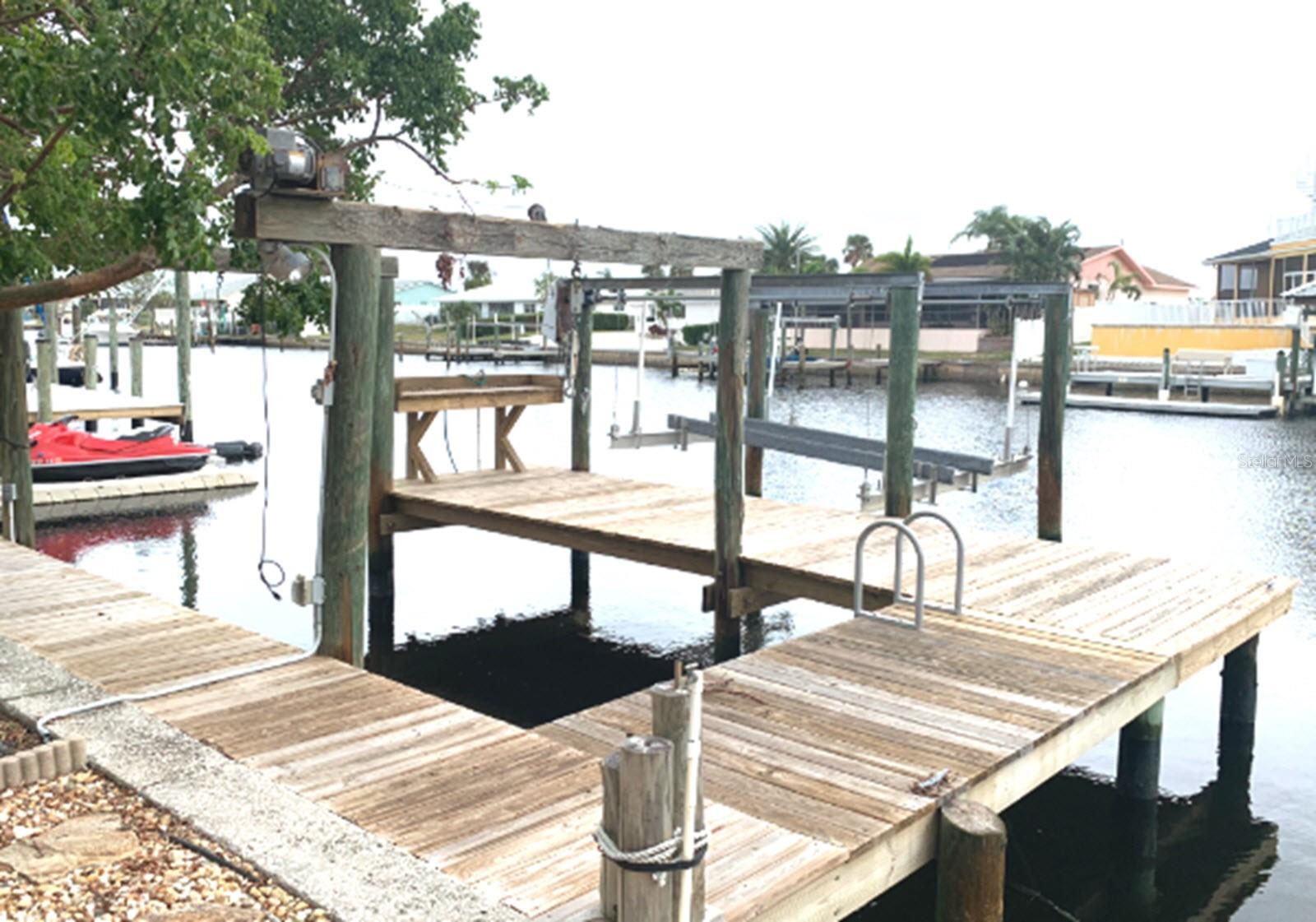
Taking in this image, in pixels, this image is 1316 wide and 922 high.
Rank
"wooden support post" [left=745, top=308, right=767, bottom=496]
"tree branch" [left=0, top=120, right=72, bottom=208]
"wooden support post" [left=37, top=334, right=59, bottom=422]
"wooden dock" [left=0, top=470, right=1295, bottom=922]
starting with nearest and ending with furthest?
"wooden dock" [left=0, top=470, right=1295, bottom=922]
"tree branch" [left=0, top=120, right=72, bottom=208]
"wooden support post" [left=745, top=308, right=767, bottom=496]
"wooden support post" [left=37, top=334, right=59, bottom=422]

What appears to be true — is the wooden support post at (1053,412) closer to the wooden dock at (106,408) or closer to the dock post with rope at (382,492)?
the dock post with rope at (382,492)

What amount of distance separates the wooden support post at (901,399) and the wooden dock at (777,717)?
140 cm

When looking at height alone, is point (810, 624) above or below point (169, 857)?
below

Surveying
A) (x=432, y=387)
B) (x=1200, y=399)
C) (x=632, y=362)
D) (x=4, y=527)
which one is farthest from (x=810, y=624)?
(x=632, y=362)

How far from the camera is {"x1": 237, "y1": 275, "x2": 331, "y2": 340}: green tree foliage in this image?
9914 millimetres

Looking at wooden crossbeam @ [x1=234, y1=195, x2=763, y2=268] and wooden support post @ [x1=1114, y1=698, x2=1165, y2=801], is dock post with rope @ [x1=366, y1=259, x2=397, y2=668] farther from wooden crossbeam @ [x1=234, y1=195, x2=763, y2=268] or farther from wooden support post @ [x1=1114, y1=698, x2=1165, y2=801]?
wooden support post @ [x1=1114, y1=698, x2=1165, y2=801]

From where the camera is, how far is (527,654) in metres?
12.4

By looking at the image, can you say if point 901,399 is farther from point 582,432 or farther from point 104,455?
point 104,455

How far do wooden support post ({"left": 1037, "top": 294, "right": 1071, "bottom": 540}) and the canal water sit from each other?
33cm

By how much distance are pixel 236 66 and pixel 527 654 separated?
7.31 meters

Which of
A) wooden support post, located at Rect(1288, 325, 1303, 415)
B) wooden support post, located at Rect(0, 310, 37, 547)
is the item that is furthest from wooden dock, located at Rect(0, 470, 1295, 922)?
wooden support post, located at Rect(1288, 325, 1303, 415)

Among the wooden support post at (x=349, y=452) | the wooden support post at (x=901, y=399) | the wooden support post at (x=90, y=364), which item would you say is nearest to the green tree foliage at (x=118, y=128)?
the wooden support post at (x=349, y=452)

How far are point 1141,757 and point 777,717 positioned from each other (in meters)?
3.08

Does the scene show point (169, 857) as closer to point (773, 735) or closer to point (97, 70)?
point (773, 735)
